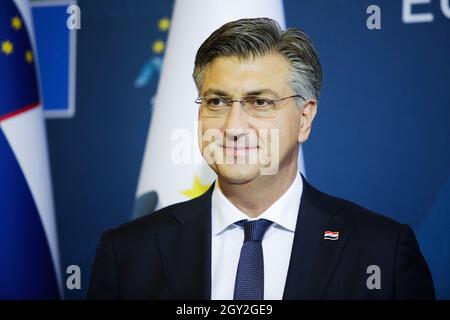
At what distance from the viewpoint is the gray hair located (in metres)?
2.09

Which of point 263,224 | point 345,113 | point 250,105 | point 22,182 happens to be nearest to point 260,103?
point 250,105

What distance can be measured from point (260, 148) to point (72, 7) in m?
1.15

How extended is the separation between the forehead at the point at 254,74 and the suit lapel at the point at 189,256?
18.1 inches

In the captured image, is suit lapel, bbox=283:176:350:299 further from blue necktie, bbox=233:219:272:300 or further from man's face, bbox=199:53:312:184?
man's face, bbox=199:53:312:184

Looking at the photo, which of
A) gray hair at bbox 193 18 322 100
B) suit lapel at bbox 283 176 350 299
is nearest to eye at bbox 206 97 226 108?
gray hair at bbox 193 18 322 100

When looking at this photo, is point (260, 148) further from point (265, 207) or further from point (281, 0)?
point (281, 0)

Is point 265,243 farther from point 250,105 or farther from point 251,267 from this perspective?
point 250,105

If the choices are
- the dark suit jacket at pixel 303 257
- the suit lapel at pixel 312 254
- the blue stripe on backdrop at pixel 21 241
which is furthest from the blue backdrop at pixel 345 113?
the suit lapel at pixel 312 254

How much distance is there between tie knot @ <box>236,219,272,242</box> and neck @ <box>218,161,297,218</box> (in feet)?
0.12

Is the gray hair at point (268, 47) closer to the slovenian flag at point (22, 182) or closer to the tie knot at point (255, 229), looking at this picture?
the tie knot at point (255, 229)

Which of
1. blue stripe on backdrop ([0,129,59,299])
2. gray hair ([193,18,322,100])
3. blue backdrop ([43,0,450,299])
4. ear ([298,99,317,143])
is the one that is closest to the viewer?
gray hair ([193,18,322,100])

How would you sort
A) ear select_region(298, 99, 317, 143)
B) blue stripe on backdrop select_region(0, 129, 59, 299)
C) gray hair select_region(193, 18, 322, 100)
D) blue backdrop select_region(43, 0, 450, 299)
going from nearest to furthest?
gray hair select_region(193, 18, 322, 100), ear select_region(298, 99, 317, 143), blue backdrop select_region(43, 0, 450, 299), blue stripe on backdrop select_region(0, 129, 59, 299)

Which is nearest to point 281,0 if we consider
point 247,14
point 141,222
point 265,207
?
point 247,14

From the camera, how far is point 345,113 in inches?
99.0
